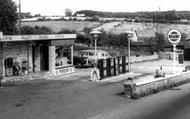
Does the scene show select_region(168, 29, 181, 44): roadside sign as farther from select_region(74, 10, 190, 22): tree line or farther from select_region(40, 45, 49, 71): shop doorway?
select_region(74, 10, 190, 22): tree line

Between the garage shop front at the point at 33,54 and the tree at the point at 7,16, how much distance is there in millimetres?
26007

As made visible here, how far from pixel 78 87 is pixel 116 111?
6.51 m

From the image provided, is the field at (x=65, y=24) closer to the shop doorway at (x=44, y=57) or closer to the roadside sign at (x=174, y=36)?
the shop doorway at (x=44, y=57)

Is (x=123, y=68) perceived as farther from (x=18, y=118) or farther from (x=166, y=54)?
(x=166, y=54)

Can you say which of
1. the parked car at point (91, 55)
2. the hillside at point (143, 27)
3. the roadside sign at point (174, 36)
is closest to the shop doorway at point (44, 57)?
the parked car at point (91, 55)

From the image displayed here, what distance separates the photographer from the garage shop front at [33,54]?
75.9 ft

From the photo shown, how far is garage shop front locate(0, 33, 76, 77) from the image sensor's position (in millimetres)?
23141

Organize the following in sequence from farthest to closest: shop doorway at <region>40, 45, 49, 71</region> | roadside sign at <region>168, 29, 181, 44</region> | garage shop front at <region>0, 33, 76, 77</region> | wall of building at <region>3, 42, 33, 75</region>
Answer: shop doorway at <region>40, 45, 49, 71</region>, wall of building at <region>3, 42, 33, 75</region>, garage shop front at <region>0, 33, 76, 77</region>, roadside sign at <region>168, 29, 181, 44</region>

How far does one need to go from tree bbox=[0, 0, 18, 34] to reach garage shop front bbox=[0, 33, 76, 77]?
26.0 metres

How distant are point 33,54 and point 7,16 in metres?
29.4

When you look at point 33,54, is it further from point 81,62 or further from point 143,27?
point 143,27

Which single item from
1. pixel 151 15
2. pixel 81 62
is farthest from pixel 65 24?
pixel 81 62

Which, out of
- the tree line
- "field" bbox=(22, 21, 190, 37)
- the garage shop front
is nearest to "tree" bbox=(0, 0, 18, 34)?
the garage shop front

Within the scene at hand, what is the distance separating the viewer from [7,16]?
53406mm
